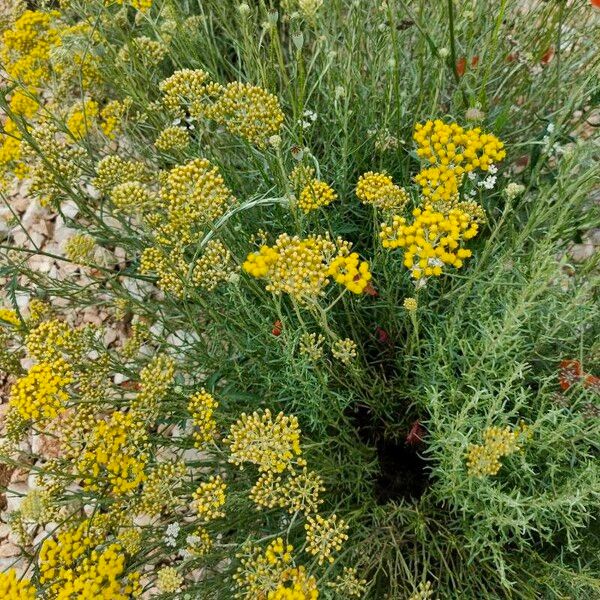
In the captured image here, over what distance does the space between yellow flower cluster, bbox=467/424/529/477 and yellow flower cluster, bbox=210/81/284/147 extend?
136cm

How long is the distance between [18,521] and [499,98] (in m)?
3.40

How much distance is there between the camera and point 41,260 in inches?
165

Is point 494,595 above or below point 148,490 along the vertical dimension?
below

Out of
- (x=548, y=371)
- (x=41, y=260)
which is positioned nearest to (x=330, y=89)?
(x=548, y=371)

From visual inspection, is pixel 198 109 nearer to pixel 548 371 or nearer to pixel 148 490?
pixel 148 490

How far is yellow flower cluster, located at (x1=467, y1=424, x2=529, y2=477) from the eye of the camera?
1.85 meters

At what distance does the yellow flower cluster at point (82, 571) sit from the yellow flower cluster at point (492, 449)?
51.7 inches

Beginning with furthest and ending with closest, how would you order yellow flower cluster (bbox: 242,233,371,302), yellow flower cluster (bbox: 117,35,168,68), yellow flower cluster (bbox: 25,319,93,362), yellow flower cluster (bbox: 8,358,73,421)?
yellow flower cluster (bbox: 117,35,168,68)
yellow flower cluster (bbox: 25,319,93,362)
yellow flower cluster (bbox: 8,358,73,421)
yellow flower cluster (bbox: 242,233,371,302)

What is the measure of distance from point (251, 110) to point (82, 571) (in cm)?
182

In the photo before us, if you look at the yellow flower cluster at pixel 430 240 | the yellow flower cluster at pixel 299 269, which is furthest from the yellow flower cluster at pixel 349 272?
the yellow flower cluster at pixel 430 240

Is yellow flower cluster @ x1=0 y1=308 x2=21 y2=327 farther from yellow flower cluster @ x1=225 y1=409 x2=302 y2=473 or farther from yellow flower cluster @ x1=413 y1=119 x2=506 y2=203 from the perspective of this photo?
yellow flower cluster @ x1=413 y1=119 x2=506 y2=203

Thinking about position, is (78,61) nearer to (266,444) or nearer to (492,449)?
(266,444)

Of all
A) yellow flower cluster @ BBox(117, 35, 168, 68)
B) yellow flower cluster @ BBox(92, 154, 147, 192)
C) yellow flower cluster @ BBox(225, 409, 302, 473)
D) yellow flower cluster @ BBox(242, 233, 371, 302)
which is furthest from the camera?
yellow flower cluster @ BBox(117, 35, 168, 68)

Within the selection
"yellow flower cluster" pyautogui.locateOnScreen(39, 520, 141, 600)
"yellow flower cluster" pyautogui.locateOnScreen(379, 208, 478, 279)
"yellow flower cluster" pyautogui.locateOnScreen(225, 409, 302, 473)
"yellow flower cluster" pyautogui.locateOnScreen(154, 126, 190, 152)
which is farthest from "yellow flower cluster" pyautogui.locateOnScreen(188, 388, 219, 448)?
"yellow flower cluster" pyautogui.locateOnScreen(154, 126, 190, 152)
